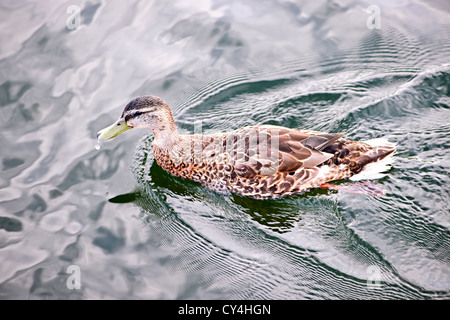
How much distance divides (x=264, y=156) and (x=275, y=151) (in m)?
0.18

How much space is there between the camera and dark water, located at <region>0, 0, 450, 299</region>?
19.4ft

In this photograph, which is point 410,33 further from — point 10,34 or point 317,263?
point 10,34

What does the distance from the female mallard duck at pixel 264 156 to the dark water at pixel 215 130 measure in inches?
10.7

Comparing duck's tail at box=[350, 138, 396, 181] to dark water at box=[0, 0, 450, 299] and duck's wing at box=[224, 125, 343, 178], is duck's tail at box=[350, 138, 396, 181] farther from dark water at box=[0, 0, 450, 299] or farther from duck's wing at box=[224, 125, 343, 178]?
duck's wing at box=[224, 125, 343, 178]

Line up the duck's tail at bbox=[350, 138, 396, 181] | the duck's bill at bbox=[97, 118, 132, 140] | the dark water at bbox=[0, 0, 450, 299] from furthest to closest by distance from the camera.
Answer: the duck's bill at bbox=[97, 118, 132, 140]
the duck's tail at bbox=[350, 138, 396, 181]
the dark water at bbox=[0, 0, 450, 299]

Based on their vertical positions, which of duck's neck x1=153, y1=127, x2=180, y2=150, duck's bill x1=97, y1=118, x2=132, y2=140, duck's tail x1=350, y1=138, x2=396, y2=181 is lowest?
duck's tail x1=350, y1=138, x2=396, y2=181

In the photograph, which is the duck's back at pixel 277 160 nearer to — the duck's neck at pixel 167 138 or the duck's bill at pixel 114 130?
the duck's neck at pixel 167 138

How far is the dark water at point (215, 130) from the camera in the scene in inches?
233

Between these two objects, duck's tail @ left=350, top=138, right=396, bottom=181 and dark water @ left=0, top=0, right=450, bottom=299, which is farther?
duck's tail @ left=350, top=138, right=396, bottom=181

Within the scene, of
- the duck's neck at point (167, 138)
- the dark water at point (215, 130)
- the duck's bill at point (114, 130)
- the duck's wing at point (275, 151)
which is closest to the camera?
the dark water at point (215, 130)

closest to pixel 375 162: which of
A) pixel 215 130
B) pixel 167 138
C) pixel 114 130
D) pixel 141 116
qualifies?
pixel 215 130

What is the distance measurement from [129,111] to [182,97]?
1885 millimetres

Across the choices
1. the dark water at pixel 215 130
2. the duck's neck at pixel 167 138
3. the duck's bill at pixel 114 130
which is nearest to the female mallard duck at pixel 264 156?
the duck's bill at pixel 114 130

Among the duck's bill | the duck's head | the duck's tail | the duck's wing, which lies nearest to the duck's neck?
the duck's head
